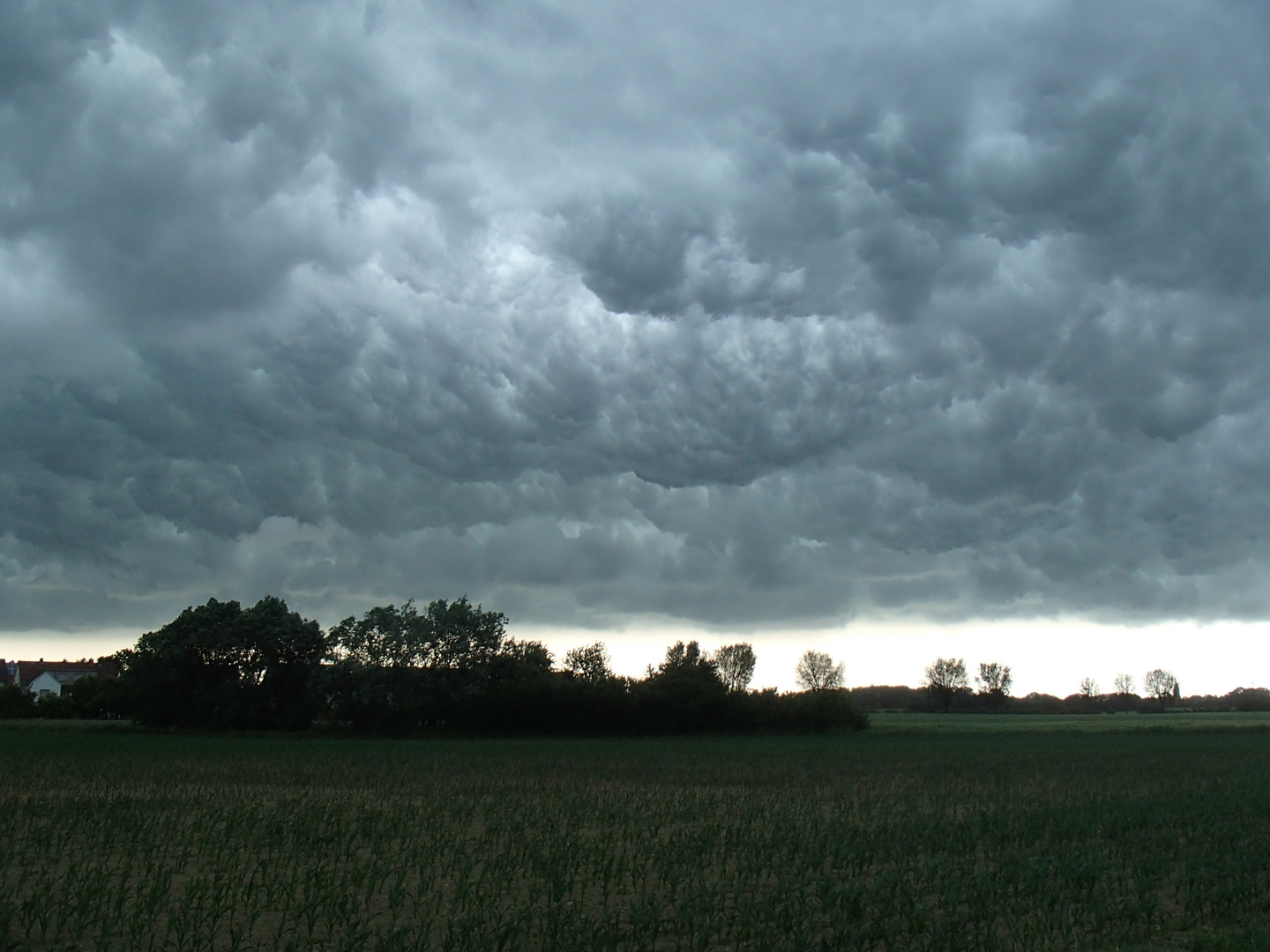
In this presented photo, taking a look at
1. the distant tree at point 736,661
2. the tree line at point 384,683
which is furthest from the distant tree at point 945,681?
the tree line at point 384,683

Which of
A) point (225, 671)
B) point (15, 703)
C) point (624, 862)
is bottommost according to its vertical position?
point (15, 703)

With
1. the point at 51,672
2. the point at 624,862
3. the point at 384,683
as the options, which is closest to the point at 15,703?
the point at 384,683

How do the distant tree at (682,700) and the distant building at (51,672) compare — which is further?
the distant building at (51,672)

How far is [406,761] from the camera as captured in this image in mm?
40000

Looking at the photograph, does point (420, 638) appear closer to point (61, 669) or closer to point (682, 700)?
point (682, 700)

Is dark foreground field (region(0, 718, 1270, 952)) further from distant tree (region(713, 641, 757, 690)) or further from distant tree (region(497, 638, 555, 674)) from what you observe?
distant tree (region(713, 641, 757, 690))

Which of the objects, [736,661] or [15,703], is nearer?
[15,703]

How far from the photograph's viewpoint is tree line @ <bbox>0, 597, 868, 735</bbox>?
238ft

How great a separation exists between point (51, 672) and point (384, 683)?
14323 cm

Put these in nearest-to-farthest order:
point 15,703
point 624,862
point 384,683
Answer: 1. point 624,862
2. point 384,683
3. point 15,703

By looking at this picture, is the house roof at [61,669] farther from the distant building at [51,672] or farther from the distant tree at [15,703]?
the distant tree at [15,703]

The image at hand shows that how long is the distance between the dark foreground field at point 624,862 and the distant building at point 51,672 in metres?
164

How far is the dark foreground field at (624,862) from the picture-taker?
10328mm

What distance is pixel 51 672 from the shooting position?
585 ft
